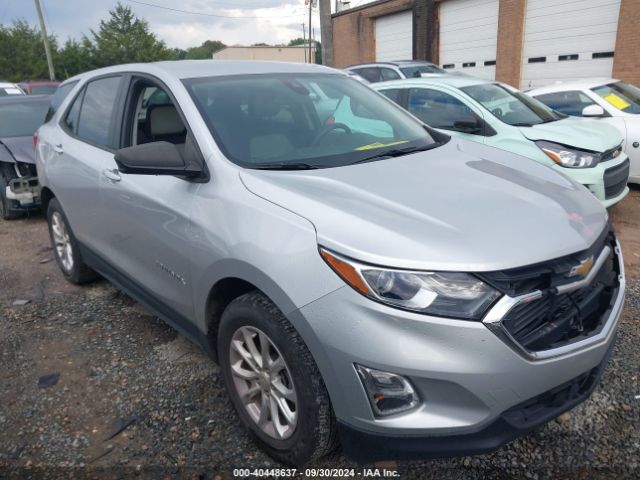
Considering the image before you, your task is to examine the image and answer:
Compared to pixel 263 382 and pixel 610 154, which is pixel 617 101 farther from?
pixel 263 382

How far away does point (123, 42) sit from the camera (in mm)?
40875

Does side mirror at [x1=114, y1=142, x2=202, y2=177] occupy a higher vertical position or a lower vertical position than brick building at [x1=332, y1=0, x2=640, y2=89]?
lower

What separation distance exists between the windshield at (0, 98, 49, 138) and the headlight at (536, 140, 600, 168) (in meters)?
6.76

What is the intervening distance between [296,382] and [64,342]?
231 centimetres

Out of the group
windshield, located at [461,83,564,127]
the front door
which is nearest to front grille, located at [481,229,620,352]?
the front door

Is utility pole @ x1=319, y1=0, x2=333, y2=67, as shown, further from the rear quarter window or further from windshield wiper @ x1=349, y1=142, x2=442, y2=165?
windshield wiper @ x1=349, y1=142, x2=442, y2=165

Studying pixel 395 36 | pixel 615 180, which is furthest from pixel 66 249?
pixel 395 36

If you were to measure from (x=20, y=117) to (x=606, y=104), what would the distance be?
8283 mm

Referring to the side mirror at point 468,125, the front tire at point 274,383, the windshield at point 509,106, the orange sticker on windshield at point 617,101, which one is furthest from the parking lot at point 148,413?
the orange sticker on windshield at point 617,101

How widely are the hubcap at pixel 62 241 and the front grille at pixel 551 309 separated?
146 inches

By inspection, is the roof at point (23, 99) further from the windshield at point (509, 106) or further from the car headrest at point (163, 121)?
the windshield at point (509, 106)

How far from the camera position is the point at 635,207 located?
246 inches

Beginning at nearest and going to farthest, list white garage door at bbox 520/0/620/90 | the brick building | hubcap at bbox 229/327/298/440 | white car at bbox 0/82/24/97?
hubcap at bbox 229/327/298/440
the brick building
white garage door at bbox 520/0/620/90
white car at bbox 0/82/24/97

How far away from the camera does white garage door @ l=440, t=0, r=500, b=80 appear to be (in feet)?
55.3
